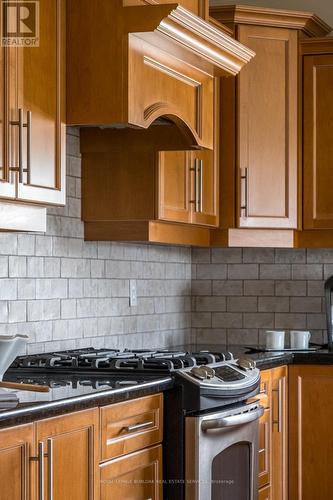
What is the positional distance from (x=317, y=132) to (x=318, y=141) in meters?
0.04

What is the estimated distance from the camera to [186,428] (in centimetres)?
317

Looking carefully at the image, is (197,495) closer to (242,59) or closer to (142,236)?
(142,236)

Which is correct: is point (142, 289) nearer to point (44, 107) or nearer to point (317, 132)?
point (317, 132)

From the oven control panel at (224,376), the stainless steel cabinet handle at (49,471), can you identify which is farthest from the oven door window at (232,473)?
the stainless steel cabinet handle at (49,471)

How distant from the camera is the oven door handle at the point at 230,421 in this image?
10.5ft

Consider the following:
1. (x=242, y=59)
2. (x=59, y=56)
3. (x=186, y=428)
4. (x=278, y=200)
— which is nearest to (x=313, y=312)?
(x=278, y=200)

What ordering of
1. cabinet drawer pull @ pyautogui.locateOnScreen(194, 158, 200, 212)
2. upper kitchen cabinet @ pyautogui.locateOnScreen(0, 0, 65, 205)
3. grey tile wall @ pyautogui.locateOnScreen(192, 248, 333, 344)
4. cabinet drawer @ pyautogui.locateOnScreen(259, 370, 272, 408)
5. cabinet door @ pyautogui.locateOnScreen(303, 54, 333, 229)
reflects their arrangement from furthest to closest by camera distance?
grey tile wall @ pyautogui.locateOnScreen(192, 248, 333, 344), cabinet door @ pyautogui.locateOnScreen(303, 54, 333, 229), cabinet drawer pull @ pyautogui.locateOnScreen(194, 158, 200, 212), cabinet drawer @ pyautogui.locateOnScreen(259, 370, 272, 408), upper kitchen cabinet @ pyautogui.locateOnScreen(0, 0, 65, 205)

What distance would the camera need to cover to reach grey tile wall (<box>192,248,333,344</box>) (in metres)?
4.99

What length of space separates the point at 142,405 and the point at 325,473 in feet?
5.33

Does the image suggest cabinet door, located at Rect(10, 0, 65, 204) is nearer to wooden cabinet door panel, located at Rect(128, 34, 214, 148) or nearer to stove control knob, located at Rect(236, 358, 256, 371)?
wooden cabinet door panel, located at Rect(128, 34, 214, 148)

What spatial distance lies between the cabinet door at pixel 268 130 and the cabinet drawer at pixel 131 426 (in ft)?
5.44

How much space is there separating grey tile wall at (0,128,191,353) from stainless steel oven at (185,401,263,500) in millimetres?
795

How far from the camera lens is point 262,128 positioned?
463cm

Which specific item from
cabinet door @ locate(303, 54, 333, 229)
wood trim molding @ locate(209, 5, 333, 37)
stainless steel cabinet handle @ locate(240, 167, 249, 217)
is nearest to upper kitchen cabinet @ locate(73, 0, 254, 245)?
stainless steel cabinet handle @ locate(240, 167, 249, 217)
